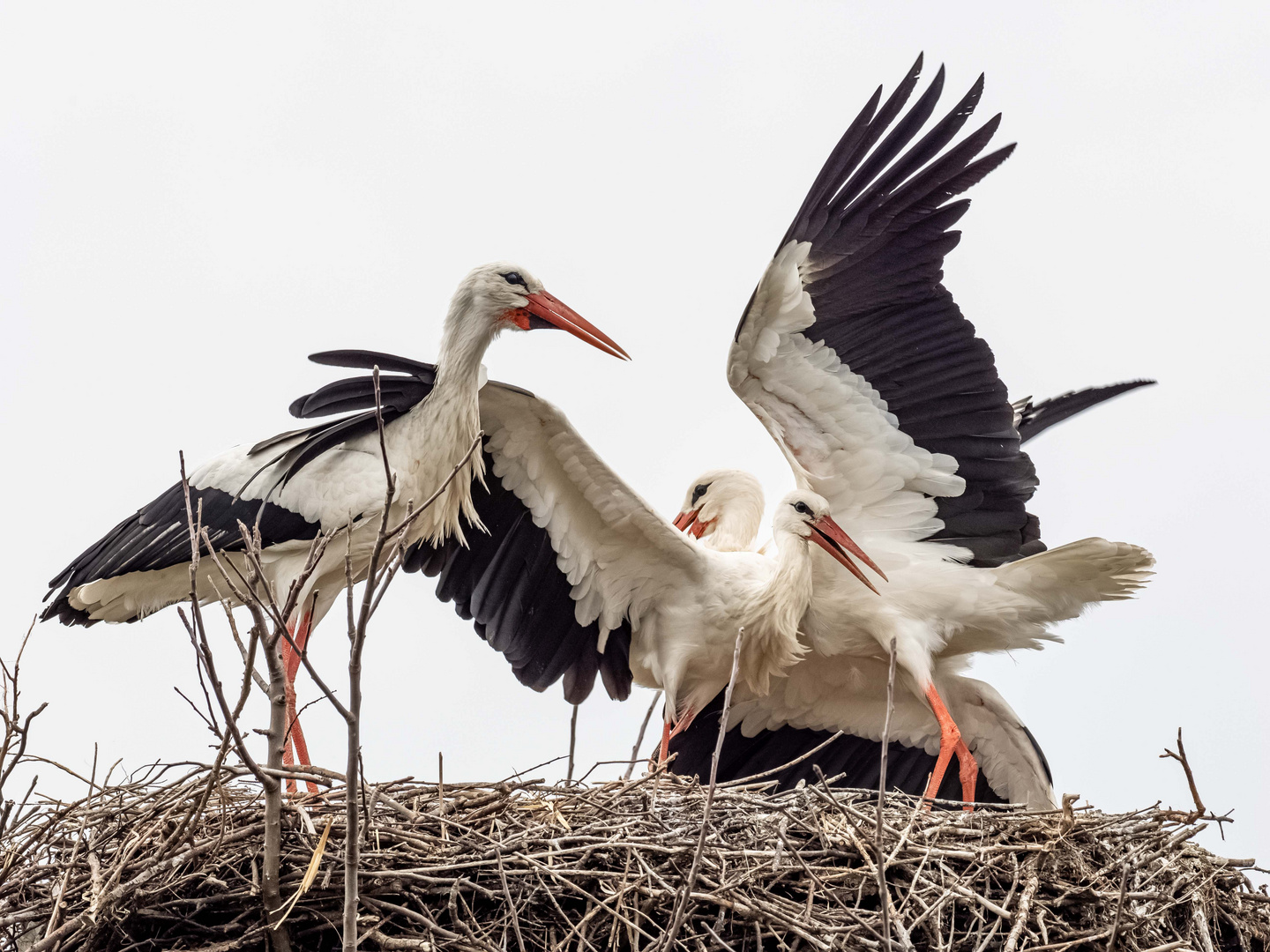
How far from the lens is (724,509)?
6375 mm

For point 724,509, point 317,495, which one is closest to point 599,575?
point 724,509

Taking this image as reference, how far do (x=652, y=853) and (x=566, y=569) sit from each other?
2.07m

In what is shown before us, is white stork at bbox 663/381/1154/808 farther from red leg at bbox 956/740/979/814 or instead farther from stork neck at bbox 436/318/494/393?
stork neck at bbox 436/318/494/393

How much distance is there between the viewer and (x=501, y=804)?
3.79 metres

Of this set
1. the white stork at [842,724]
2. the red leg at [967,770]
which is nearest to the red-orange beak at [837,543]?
the white stork at [842,724]

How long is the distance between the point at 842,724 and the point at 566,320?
7.47 ft

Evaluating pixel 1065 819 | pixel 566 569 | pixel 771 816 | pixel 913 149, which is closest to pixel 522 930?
pixel 771 816

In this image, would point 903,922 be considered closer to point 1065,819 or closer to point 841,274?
point 1065,819

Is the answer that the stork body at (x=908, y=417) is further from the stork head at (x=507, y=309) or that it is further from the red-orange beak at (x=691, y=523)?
the red-orange beak at (x=691, y=523)

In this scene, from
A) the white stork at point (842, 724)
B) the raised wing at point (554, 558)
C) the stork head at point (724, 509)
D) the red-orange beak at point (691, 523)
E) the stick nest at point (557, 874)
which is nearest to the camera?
the stick nest at point (557, 874)

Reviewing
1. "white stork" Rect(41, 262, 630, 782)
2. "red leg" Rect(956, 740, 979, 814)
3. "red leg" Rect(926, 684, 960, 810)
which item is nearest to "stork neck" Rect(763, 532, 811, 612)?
"red leg" Rect(926, 684, 960, 810)

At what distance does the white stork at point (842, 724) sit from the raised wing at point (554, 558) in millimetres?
580

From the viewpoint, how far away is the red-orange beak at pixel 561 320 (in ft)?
17.0

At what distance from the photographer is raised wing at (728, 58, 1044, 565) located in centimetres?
538
